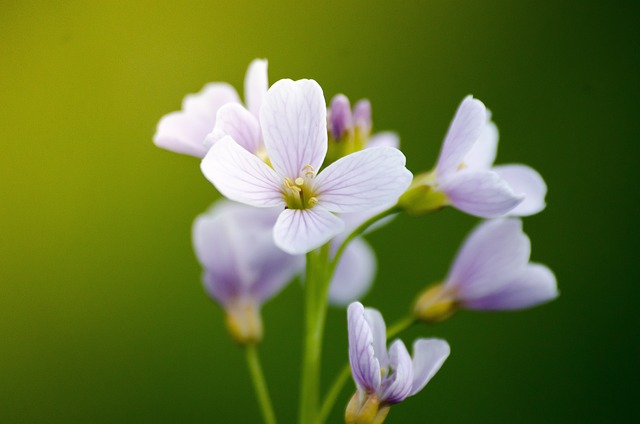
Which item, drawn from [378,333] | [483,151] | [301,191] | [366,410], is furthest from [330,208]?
[483,151]

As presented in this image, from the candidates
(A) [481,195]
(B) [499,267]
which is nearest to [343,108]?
(A) [481,195]

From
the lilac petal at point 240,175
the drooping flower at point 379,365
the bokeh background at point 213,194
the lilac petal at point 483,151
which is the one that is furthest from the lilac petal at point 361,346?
the bokeh background at point 213,194

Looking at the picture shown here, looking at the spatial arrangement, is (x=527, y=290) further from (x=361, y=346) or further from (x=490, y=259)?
(x=361, y=346)

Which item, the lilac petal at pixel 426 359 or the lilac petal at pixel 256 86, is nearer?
Result: the lilac petal at pixel 426 359

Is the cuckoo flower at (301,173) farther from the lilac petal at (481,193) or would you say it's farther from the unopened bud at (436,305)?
the unopened bud at (436,305)

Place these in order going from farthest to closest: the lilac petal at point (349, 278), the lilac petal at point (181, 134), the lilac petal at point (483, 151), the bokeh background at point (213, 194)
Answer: the bokeh background at point (213, 194) → the lilac petal at point (349, 278) → the lilac petal at point (483, 151) → the lilac petal at point (181, 134)

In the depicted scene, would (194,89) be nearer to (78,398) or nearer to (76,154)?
(76,154)

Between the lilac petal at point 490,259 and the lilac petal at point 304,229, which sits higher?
the lilac petal at point 304,229

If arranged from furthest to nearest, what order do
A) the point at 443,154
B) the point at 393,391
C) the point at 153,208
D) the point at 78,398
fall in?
the point at 153,208 → the point at 78,398 → the point at 443,154 → the point at 393,391
